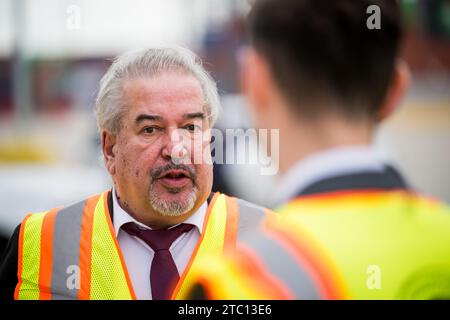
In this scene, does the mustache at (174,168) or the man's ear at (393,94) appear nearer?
the man's ear at (393,94)

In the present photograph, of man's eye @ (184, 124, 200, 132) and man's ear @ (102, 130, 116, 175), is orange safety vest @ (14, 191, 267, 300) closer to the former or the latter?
man's ear @ (102, 130, 116, 175)

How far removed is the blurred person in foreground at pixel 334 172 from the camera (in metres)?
0.97

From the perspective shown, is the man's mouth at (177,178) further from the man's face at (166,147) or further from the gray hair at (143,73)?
the gray hair at (143,73)

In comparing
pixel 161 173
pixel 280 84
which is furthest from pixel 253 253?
pixel 161 173

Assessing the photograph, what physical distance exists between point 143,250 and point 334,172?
95cm

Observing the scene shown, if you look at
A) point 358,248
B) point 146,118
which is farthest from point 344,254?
point 146,118

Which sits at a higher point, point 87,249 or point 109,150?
point 109,150

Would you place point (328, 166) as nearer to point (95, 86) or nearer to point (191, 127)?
point (191, 127)

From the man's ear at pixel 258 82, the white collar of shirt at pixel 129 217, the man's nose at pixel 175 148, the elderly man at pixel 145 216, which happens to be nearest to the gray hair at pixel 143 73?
the elderly man at pixel 145 216

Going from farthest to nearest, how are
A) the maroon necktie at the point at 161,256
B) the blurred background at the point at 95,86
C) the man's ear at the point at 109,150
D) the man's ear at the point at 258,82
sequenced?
1. the blurred background at the point at 95,86
2. the man's ear at the point at 109,150
3. the maroon necktie at the point at 161,256
4. the man's ear at the point at 258,82

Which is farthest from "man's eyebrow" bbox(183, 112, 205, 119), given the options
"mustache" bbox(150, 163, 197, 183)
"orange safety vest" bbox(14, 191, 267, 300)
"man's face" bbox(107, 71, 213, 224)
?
"orange safety vest" bbox(14, 191, 267, 300)

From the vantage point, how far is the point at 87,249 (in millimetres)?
1839

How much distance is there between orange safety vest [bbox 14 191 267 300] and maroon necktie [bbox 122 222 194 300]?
27mm

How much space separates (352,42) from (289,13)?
4.2 inches
